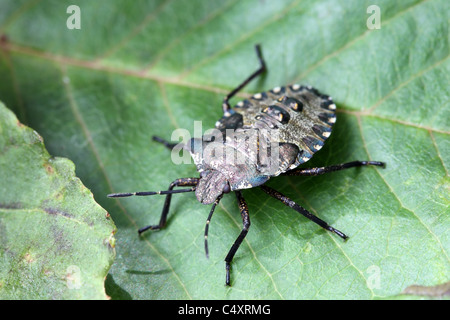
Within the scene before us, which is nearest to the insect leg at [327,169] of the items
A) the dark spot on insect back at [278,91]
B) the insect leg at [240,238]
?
the insect leg at [240,238]

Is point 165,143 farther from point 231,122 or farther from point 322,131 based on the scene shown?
point 322,131

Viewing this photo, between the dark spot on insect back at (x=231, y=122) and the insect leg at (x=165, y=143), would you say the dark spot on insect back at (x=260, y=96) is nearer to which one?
the dark spot on insect back at (x=231, y=122)

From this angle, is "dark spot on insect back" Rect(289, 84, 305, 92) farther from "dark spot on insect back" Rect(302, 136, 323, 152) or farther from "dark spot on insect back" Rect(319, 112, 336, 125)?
"dark spot on insect back" Rect(302, 136, 323, 152)

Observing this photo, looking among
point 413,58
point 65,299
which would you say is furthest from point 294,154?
point 65,299

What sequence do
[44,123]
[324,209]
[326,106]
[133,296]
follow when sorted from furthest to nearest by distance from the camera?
[44,123], [326,106], [324,209], [133,296]

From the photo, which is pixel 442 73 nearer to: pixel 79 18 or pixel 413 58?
pixel 413 58
